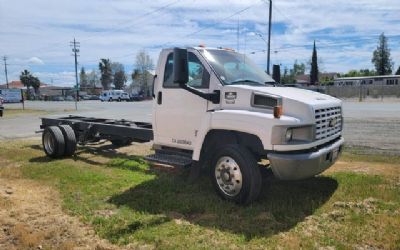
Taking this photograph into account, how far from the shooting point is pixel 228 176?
5.91 metres

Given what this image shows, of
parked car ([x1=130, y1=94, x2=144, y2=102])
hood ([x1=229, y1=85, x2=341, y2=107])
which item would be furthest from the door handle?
parked car ([x1=130, y1=94, x2=144, y2=102])

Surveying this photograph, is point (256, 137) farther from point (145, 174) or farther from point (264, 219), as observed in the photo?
point (145, 174)

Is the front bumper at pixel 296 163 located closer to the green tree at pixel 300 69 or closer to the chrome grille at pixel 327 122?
the chrome grille at pixel 327 122

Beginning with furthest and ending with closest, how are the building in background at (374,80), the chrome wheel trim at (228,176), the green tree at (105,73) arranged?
1. the green tree at (105,73)
2. the building in background at (374,80)
3. the chrome wheel trim at (228,176)

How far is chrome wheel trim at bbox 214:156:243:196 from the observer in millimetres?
5824

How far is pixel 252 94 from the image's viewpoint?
5809 mm

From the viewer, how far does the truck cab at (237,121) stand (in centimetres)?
543

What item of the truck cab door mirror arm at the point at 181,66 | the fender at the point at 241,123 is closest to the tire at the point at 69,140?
the fender at the point at 241,123

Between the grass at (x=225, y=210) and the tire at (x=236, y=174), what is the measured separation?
17cm

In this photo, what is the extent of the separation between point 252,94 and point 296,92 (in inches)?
29.9

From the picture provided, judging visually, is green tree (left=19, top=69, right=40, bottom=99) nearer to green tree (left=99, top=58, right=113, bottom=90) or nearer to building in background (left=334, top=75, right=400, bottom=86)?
green tree (left=99, top=58, right=113, bottom=90)

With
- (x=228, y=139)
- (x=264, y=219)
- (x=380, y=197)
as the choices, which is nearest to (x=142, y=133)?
(x=228, y=139)

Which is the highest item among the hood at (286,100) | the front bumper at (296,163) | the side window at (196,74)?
the side window at (196,74)

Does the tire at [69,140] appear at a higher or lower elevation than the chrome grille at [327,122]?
lower
